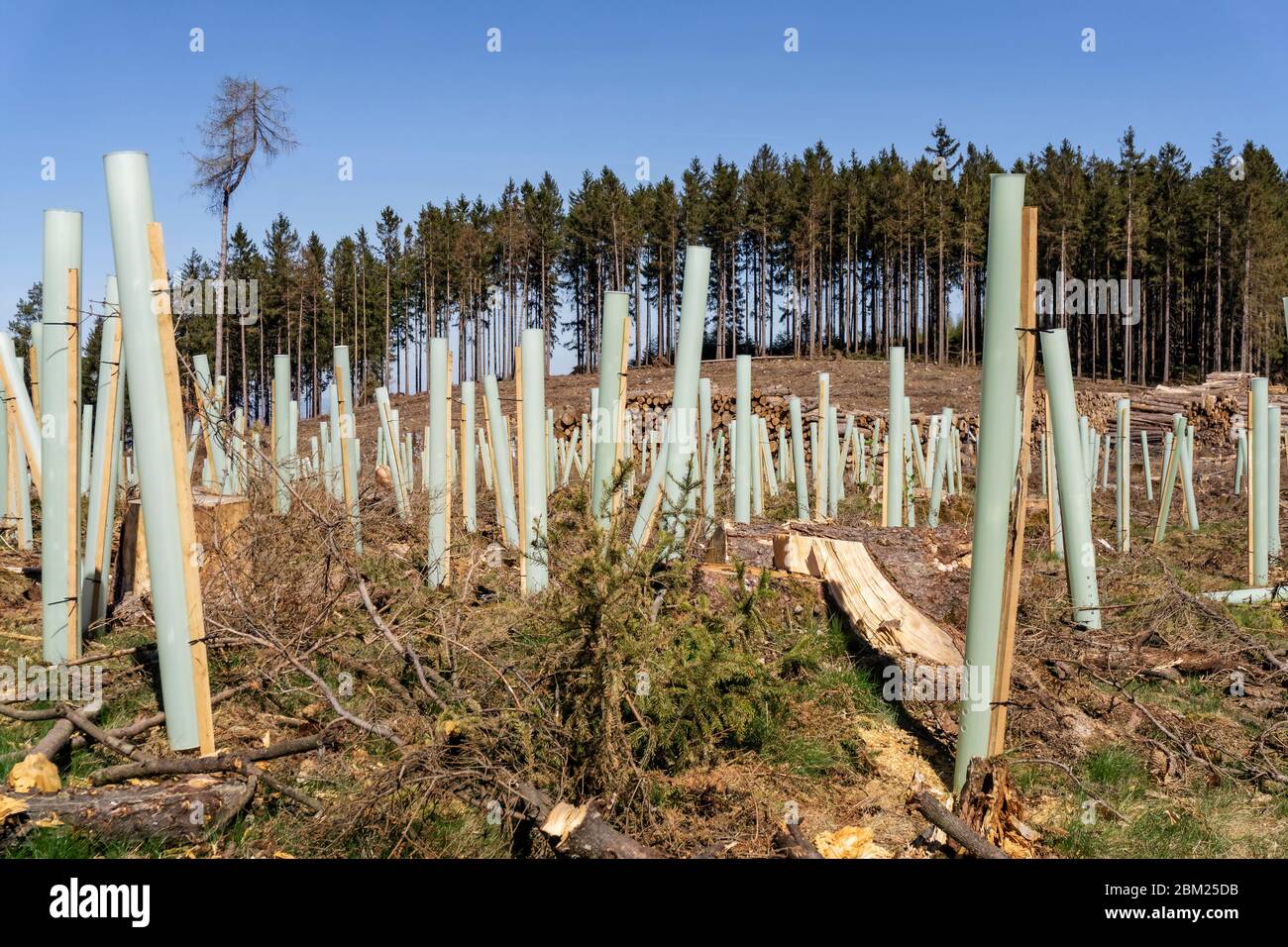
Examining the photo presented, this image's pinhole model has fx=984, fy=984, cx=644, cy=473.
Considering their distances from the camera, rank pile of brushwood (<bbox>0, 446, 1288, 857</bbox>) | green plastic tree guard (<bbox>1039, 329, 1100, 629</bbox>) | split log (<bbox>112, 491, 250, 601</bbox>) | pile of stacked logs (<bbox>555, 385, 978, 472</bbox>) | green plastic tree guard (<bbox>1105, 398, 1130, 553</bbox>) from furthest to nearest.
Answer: pile of stacked logs (<bbox>555, 385, 978, 472</bbox>), green plastic tree guard (<bbox>1105, 398, 1130, 553</bbox>), split log (<bbox>112, 491, 250, 601</bbox>), green plastic tree guard (<bbox>1039, 329, 1100, 629</bbox>), pile of brushwood (<bbox>0, 446, 1288, 857</bbox>)

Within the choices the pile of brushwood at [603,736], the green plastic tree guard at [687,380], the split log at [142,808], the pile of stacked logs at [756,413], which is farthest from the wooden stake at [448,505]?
the pile of stacked logs at [756,413]

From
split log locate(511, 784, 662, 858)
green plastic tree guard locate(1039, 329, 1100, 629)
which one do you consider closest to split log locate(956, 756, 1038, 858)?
split log locate(511, 784, 662, 858)

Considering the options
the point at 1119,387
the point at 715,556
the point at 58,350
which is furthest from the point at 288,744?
the point at 1119,387

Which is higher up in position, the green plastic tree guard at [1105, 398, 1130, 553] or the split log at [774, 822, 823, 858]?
the green plastic tree guard at [1105, 398, 1130, 553]

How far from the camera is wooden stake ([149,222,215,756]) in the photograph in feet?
12.0

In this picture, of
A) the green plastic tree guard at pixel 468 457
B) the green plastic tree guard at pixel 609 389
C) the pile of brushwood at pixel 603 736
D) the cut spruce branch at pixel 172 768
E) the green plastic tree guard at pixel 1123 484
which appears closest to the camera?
the pile of brushwood at pixel 603 736

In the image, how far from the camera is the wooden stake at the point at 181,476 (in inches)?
144

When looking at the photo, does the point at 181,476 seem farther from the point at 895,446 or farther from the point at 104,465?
the point at 895,446

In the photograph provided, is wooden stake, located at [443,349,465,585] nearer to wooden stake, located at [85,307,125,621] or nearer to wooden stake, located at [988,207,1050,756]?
wooden stake, located at [85,307,125,621]

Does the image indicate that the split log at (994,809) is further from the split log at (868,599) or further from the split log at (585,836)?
the split log at (868,599)
